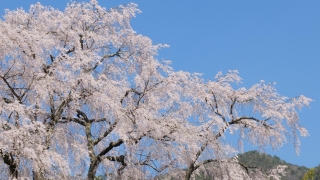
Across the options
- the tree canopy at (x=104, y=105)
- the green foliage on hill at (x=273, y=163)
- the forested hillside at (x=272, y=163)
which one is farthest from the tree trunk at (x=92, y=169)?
the green foliage on hill at (x=273, y=163)

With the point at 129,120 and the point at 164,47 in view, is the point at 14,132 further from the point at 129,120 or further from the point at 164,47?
the point at 164,47

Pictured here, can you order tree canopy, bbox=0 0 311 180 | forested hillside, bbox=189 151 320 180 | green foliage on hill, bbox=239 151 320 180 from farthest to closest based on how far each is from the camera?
green foliage on hill, bbox=239 151 320 180 < forested hillside, bbox=189 151 320 180 < tree canopy, bbox=0 0 311 180

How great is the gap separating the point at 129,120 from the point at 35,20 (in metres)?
3.80

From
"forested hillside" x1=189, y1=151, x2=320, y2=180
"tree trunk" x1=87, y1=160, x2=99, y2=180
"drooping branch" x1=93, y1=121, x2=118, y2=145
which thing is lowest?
"tree trunk" x1=87, y1=160, x2=99, y2=180

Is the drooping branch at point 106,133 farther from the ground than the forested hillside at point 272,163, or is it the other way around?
the forested hillside at point 272,163

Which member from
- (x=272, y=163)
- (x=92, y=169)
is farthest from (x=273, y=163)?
(x=92, y=169)

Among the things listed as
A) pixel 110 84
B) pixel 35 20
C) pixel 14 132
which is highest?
pixel 35 20

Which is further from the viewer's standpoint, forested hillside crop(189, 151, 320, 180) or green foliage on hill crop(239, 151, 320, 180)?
green foliage on hill crop(239, 151, 320, 180)

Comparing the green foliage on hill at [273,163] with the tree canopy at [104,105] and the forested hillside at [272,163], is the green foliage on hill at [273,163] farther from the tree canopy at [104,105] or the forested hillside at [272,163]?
the tree canopy at [104,105]

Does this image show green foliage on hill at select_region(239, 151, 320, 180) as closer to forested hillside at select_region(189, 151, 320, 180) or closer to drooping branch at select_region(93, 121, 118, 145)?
forested hillside at select_region(189, 151, 320, 180)

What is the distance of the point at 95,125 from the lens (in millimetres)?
10578

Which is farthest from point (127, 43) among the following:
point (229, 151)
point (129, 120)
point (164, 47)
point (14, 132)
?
point (14, 132)

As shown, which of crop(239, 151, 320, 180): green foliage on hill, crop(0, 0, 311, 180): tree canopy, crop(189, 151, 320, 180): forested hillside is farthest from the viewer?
crop(239, 151, 320, 180): green foliage on hill

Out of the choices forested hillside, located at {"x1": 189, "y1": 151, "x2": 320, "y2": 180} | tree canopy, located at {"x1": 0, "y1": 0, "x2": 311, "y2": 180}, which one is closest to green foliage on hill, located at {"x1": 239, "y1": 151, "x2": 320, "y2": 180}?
forested hillside, located at {"x1": 189, "y1": 151, "x2": 320, "y2": 180}
